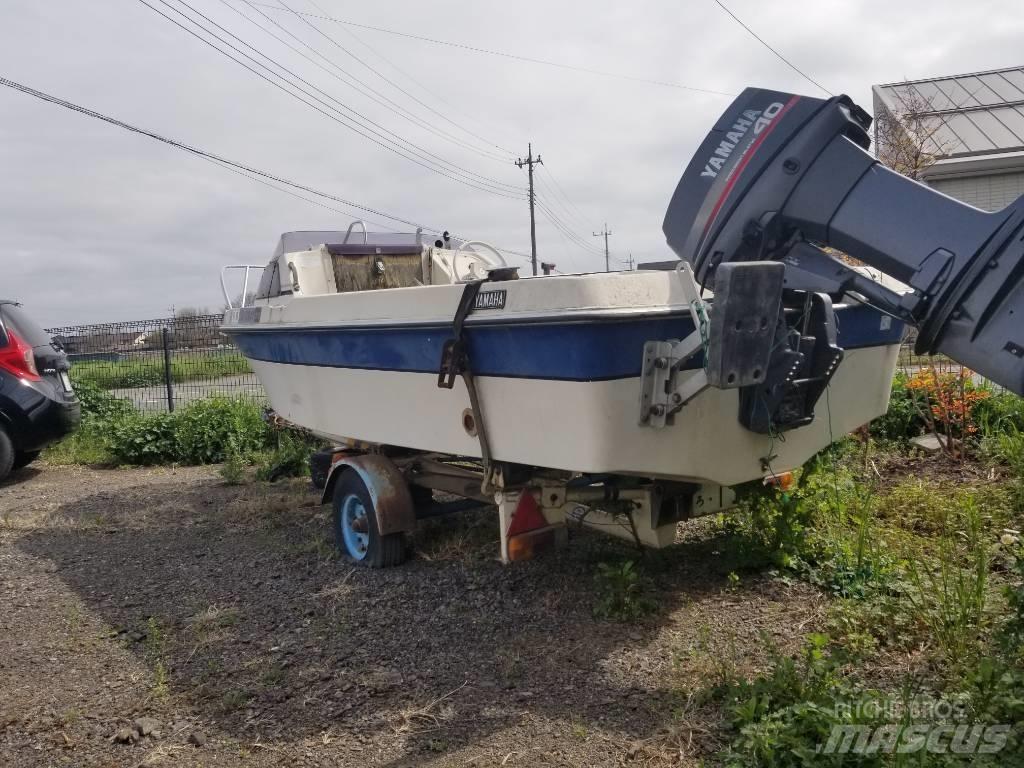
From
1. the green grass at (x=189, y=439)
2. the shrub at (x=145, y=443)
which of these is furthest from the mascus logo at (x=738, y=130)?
the shrub at (x=145, y=443)

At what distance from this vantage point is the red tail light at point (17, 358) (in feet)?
26.7

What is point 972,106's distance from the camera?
55.7 feet

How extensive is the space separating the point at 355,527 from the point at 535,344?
2188 mm

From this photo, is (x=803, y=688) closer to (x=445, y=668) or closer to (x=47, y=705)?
(x=445, y=668)

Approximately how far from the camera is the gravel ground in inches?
123

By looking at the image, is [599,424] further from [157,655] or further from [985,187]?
[985,187]

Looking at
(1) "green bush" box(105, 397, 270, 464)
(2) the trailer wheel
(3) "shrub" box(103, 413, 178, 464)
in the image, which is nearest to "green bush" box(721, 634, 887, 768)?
(2) the trailer wheel

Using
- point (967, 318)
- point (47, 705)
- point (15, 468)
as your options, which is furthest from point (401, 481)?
point (15, 468)

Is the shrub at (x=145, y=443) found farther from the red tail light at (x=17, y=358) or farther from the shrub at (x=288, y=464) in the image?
the shrub at (x=288, y=464)

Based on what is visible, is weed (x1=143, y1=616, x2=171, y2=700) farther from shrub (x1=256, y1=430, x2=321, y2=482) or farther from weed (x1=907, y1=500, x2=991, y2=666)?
shrub (x1=256, y1=430, x2=321, y2=482)

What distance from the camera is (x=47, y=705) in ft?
11.6

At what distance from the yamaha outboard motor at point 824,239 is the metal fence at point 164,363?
7696 mm

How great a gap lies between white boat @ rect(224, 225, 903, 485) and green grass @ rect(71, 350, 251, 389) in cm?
561

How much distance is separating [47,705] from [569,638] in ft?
7.29
